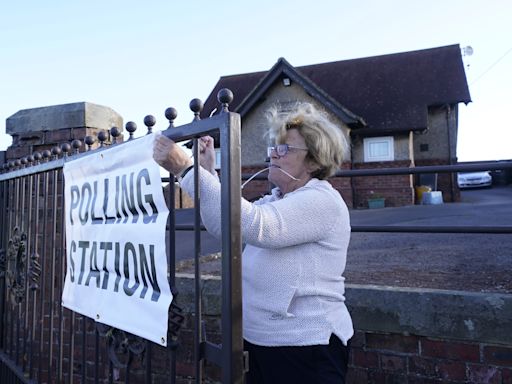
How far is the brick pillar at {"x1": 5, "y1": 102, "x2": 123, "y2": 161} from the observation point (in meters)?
3.36

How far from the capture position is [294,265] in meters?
→ 1.59

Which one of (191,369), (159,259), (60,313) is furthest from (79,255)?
(191,369)

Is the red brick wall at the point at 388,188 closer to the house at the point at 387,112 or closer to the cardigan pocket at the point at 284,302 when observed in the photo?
the house at the point at 387,112

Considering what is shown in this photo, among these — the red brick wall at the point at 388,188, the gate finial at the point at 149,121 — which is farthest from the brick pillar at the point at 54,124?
the red brick wall at the point at 388,188

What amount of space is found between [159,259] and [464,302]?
1418 mm

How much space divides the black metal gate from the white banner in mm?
84

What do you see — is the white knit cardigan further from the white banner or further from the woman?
the white banner

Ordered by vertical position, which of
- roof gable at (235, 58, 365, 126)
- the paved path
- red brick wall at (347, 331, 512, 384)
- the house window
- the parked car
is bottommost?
red brick wall at (347, 331, 512, 384)

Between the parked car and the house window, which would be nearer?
the house window

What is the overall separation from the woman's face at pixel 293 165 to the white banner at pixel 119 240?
0.47 meters

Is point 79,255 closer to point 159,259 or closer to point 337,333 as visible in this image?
point 159,259

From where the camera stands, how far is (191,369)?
2.60 m

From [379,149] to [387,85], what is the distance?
10.9 feet

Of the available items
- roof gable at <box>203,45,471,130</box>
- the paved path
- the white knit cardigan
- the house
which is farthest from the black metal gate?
roof gable at <box>203,45,471,130</box>
